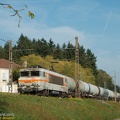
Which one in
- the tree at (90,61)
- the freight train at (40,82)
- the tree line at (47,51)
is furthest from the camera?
the tree at (90,61)

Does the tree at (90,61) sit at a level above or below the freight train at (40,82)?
above

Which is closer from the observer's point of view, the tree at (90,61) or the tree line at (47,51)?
the tree line at (47,51)

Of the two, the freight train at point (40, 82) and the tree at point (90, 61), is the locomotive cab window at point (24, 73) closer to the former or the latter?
the freight train at point (40, 82)

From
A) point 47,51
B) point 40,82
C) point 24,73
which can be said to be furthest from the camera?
point 47,51

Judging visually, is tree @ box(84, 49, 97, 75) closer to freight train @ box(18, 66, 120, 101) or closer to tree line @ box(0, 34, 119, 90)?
tree line @ box(0, 34, 119, 90)

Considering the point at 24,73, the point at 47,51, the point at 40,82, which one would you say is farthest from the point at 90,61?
the point at 40,82

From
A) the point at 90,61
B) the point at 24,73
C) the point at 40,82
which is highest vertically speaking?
the point at 90,61

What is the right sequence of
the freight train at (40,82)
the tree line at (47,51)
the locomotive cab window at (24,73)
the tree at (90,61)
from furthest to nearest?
the tree at (90,61) < the tree line at (47,51) < the locomotive cab window at (24,73) < the freight train at (40,82)

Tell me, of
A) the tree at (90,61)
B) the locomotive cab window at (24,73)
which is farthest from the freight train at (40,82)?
the tree at (90,61)

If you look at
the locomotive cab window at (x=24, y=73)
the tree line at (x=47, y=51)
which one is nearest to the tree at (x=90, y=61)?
the tree line at (x=47, y=51)

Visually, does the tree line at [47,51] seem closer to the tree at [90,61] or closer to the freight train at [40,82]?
the tree at [90,61]

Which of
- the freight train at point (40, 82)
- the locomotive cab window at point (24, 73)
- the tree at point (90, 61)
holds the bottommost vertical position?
the freight train at point (40, 82)

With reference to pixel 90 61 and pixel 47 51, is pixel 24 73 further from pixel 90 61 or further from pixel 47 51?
pixel 90 61

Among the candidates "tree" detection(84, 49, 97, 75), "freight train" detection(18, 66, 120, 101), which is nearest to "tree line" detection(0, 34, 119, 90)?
"tree" detection(84, 49, 97, 75)
